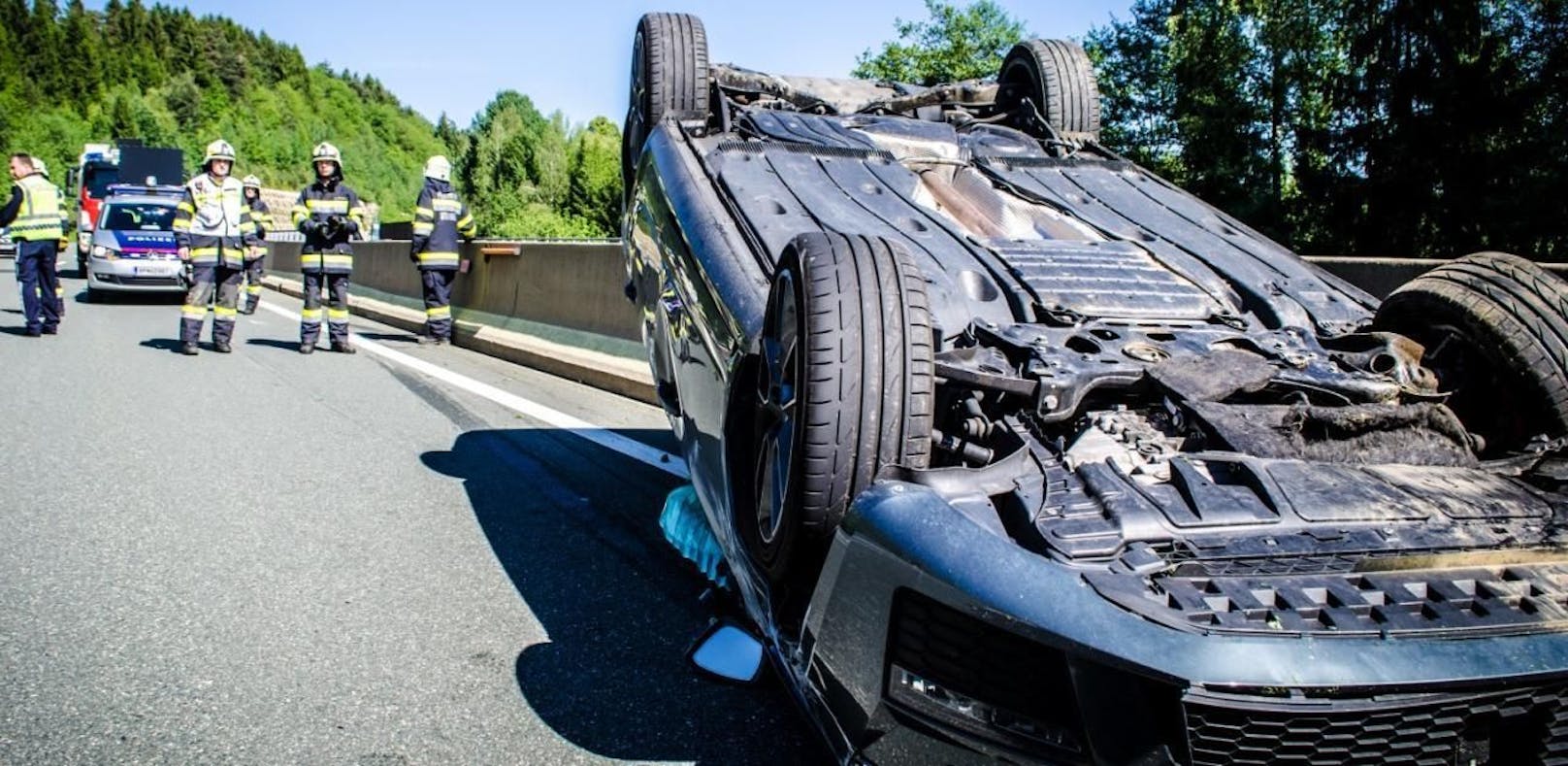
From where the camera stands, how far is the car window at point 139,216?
49.9 ft

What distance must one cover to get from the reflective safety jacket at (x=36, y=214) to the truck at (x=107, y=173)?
393 inches

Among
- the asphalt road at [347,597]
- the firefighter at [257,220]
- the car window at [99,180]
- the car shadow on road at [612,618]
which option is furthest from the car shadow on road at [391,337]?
the car window at [99,180]

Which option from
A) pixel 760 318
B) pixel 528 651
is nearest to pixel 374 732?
pixel 528 651

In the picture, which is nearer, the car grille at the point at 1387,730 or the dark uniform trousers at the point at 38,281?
the car grille at the point at 1387,730

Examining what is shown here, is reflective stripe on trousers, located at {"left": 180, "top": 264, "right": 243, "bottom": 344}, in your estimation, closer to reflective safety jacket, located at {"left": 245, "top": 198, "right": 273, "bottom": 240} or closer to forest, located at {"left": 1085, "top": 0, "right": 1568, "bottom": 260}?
reflective safety jacket, located at {"left": 245, "top": 198, "right": 273, "bottom": 240}

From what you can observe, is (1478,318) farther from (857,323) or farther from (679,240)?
(679,240)

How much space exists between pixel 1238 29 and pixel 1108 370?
24.9 m

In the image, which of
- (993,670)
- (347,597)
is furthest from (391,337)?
(993,670)

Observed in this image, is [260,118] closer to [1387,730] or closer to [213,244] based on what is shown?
[213,244]

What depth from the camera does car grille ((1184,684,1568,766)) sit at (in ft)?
4.34

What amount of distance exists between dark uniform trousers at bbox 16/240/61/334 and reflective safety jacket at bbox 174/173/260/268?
1.70 meters

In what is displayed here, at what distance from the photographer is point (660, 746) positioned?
2.25 metres

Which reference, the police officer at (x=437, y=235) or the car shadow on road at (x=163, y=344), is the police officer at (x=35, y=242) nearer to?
the car shadow on road at (x=163, y=344)

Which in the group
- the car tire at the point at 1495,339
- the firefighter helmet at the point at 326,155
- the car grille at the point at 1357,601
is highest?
the firefighter helmet at the point at 326,155
